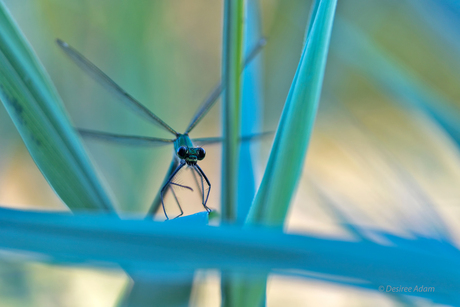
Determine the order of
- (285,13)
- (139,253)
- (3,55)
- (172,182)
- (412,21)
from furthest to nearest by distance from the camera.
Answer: (285,13)
(412,21)
(172,182)
(3,55)
(139,253)

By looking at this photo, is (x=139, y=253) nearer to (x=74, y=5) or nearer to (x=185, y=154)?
(x=185, y=154)

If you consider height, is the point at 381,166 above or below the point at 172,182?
above

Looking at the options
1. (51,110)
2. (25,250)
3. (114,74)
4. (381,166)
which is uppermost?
(114,74)

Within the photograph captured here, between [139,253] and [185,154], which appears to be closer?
[139,253]

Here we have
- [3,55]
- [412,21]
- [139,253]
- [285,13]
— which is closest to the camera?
[139,253]

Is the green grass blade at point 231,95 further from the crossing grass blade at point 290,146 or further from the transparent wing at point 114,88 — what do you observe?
the transparent wing at point 114,88

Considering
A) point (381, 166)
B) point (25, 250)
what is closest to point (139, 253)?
point (25, 250)

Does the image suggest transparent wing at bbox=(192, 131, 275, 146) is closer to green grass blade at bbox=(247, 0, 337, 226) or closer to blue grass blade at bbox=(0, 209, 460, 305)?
green grass blade at bbox=(247, 0, 337, 226)
